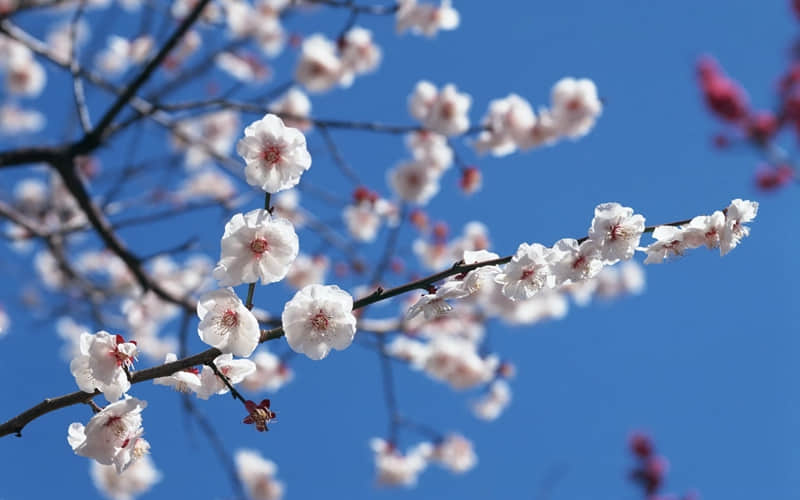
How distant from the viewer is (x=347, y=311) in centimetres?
166

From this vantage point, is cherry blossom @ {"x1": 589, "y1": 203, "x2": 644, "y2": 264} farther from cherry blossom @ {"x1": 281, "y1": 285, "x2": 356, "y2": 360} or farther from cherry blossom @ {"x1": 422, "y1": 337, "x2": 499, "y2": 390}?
cherry blossom @ {"x1": 422, "y1": 337, "x2": 499, "y2": 390}

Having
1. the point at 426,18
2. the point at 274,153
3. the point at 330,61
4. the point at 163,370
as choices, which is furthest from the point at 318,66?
the point at 163,370

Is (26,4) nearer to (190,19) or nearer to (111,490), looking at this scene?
(190,19)

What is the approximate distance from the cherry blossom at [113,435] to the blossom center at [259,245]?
0.44 m

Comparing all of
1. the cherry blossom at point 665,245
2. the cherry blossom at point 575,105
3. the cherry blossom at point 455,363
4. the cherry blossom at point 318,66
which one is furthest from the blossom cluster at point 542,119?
the cherry blossom at point 665,245

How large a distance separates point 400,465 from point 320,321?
4.78 m

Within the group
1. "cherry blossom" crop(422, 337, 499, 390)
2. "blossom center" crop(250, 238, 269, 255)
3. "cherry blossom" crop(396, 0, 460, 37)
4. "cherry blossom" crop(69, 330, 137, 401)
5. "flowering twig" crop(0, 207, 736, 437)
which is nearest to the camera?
"flowering twig" crop(0, 207, 736, 437)

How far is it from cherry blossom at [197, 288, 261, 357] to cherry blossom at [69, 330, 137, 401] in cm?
17

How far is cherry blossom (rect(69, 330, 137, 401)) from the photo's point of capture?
1.49m

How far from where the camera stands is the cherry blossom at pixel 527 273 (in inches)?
65.9

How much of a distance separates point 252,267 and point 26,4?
3421 millimetres

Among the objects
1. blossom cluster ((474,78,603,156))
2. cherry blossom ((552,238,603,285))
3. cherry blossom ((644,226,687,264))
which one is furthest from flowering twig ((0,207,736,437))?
blossom cluster ((474,78,603,156))

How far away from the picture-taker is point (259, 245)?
1.61 meters

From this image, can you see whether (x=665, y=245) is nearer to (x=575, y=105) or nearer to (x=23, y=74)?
(x=575, y=105)
